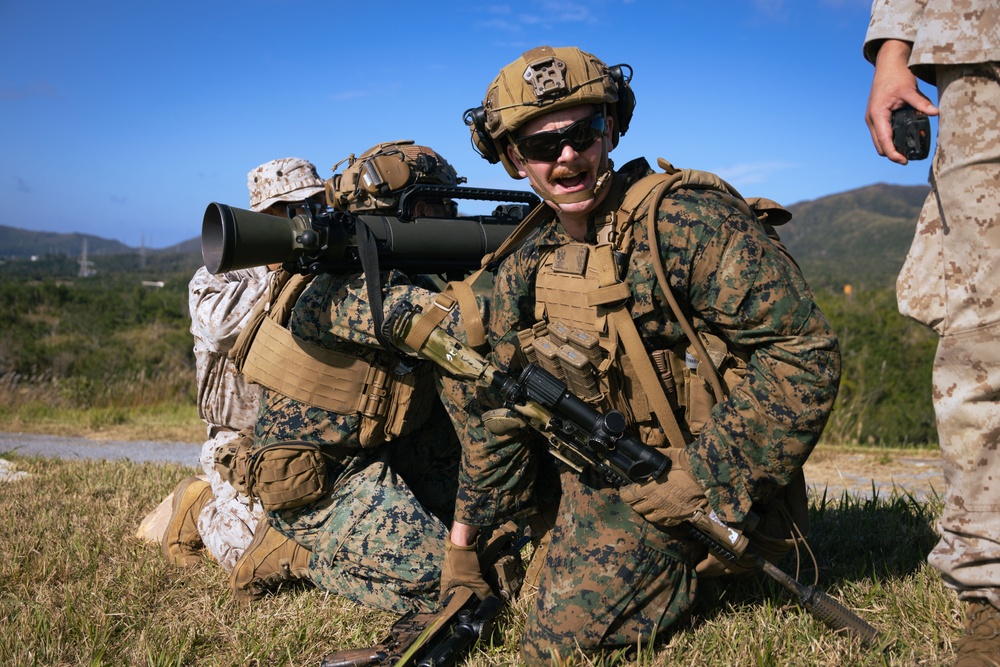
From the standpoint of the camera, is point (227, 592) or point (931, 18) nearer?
point (931, 18)

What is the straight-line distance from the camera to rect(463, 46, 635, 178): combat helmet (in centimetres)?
294

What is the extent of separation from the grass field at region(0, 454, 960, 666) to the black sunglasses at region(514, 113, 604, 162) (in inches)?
73.0

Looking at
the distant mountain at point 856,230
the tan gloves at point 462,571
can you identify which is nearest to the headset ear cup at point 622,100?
the tan gloves at point 462,571

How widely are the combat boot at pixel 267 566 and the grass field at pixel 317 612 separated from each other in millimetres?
87

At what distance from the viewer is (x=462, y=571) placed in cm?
355

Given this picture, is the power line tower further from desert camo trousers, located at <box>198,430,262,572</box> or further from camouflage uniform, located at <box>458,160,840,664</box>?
camouflage uniform, located at <box>458,160,840,664</box>

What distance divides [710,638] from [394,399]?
6.04 ft

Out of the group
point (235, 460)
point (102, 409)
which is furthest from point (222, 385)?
point (102, 409)

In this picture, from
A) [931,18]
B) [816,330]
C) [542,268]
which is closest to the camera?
[931,18]

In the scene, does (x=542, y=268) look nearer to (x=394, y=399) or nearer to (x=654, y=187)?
(x=654, y=187)

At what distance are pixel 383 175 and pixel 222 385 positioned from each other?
1.63m

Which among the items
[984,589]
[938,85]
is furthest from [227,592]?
[938,85]

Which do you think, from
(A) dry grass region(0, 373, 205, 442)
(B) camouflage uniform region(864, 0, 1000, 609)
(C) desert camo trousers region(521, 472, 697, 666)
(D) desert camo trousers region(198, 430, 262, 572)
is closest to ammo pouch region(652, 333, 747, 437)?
(C) desert camo trousers region(521, 472, 697, 666)

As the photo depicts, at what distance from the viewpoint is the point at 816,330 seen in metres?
2.74
